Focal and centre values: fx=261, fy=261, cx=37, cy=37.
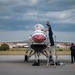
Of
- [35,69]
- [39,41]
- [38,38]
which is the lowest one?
[35,69]

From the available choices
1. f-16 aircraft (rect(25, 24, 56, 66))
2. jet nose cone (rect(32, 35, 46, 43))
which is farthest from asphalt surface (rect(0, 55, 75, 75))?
jet nose cone (rect(32, 35, 46, 43))

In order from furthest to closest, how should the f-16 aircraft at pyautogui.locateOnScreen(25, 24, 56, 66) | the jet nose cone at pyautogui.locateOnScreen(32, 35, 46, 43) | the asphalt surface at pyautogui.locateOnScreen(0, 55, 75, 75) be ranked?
1. the f-16 aircraft at pyautogui.locateOnScreen(25, 24, 56, 66)
2. the jet nose cone at pyautogui.locateOnScreen(32, 35, 46, 43)
3. the asphalt surface at pyautogui.locateOnScreen(0, 55, 75, 75)

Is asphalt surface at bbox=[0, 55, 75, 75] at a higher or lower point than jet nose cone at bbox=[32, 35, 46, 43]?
lower

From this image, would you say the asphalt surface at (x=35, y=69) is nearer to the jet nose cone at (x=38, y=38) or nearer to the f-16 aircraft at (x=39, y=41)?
the f-16 aircraft at (x=39, y=41)

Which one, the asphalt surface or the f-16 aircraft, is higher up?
the f-16 aircraft

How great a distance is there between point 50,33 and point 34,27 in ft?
9.70

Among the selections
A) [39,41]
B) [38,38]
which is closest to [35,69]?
[38,38]

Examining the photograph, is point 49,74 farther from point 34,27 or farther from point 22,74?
point 34,27

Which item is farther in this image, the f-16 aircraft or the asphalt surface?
the f-16 aircraft

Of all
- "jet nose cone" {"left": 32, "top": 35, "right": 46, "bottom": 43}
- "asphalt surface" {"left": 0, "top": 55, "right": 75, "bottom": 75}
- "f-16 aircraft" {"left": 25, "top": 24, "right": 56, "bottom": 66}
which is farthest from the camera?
"f-16 aircraft" {"left": 25, "top": 24, "right": 56, "bottom": 66}

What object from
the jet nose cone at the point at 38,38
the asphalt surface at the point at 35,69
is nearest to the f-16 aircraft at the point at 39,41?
the jet nose cone at the point at 38,38

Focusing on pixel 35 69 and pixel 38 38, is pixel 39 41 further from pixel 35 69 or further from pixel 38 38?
pixel 35 69

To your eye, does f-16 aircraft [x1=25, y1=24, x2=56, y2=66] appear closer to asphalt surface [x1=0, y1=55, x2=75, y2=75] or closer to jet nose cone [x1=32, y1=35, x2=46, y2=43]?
jet nose cone [x1=32, y1=35, x2=46, y2=43]

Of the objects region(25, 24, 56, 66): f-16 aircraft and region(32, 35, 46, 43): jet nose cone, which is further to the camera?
region(25, 24, 56, 66): f-16 aircraft
